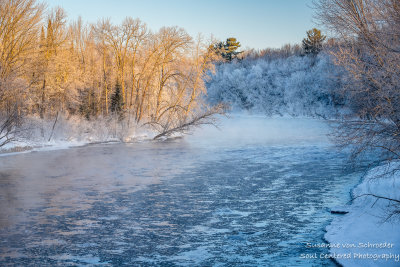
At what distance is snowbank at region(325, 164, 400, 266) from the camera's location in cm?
634

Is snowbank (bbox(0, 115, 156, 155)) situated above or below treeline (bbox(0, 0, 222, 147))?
below

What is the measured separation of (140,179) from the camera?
1320cm

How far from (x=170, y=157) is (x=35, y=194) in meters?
8.03

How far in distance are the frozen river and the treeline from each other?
340 inches

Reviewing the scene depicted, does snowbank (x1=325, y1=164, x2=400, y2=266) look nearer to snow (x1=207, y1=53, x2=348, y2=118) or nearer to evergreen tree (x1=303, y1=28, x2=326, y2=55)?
snow (x1=207, y1=53, x2=348, y2=118)

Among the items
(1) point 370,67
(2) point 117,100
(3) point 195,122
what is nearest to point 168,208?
(1) point 370,67

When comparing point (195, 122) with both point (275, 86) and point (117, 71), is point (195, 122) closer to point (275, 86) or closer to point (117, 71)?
point (117, 71)

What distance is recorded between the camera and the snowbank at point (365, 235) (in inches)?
250

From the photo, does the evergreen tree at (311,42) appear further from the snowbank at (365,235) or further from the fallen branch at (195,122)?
the snowbank at (365,235)

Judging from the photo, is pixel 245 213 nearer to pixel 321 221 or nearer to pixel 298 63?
pixel 321 221

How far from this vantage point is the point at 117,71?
104 feet

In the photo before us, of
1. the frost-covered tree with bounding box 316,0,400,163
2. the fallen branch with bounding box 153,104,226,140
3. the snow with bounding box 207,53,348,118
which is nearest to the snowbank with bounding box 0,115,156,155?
the fallen branch with bounding box 153,104,226,140

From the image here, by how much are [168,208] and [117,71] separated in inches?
933

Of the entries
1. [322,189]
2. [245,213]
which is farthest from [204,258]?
[322,189]
